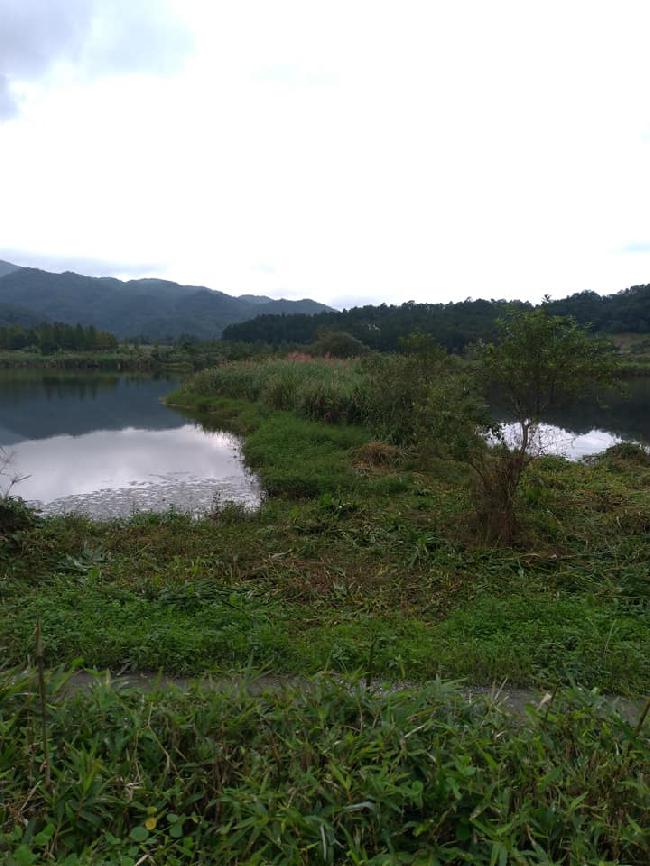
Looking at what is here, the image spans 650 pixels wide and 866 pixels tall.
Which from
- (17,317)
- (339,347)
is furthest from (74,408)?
(17,317)

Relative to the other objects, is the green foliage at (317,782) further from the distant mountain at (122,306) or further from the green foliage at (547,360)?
the distant mountain at (122,306)

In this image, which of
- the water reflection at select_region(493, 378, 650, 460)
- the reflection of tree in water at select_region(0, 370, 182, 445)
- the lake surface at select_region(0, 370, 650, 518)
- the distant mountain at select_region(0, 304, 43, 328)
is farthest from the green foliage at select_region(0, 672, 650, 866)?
the distant mountain at select_region(0, 304, 43, 328)

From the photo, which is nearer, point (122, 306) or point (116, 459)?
point (116, 459)

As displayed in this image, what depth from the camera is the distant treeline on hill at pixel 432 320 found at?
4347cm

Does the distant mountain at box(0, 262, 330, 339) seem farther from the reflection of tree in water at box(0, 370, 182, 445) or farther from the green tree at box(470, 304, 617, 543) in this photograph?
the green tree at box(470, 304, 617, 543)

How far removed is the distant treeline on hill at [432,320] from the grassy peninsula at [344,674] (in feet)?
110

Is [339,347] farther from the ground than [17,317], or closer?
closer

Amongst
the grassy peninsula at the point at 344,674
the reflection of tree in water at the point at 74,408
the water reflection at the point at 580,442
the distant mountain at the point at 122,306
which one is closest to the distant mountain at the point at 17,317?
the distant mountain at the point at 122,306

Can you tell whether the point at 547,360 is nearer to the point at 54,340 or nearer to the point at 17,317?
the point at 54,340

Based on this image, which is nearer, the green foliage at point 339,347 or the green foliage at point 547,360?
the green foliage at point 547,360

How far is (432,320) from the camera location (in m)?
50.6

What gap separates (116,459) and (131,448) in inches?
48.5

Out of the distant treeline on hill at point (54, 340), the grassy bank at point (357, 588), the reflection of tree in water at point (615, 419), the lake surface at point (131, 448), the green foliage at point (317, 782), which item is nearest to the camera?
the green foliage at point (317, 782)

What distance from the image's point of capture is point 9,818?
1794 millimetres
